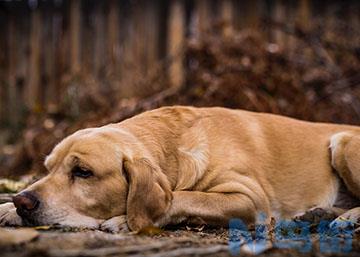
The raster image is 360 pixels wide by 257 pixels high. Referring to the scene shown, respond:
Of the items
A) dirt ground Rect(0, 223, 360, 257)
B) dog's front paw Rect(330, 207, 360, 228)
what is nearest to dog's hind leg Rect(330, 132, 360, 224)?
dog's front paw Rect(330, 207, 360, 228)

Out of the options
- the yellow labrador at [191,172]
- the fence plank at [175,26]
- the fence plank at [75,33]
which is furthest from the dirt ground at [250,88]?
the yellow labrador at [191,172]

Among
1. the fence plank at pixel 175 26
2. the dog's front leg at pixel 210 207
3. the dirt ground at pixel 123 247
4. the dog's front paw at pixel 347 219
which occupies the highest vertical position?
the fence plank at pixel 175 26

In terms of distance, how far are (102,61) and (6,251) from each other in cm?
731

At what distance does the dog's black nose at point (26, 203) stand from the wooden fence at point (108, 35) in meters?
4.68

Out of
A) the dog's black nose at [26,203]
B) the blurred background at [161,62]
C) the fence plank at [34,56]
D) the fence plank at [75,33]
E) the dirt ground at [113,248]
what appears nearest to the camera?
the dirt ground at [113,248]

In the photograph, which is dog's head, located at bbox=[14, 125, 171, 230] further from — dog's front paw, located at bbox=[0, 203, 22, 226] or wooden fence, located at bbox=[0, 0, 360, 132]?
wooden fence, located at bbox=[0, 0, 360, 132]

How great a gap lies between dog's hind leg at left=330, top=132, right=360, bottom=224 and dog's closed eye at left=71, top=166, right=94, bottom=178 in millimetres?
1958

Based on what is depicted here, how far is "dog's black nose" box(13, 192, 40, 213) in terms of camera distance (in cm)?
343

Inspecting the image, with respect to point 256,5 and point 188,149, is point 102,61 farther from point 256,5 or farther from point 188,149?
point 188,149

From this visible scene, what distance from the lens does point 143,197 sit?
359 cm

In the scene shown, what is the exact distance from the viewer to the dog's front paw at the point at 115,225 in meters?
3.51

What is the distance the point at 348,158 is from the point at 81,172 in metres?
2.02

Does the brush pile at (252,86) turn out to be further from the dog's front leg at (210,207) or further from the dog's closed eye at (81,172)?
the dog's closed eye at (81,172)

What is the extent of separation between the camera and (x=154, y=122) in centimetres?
429
